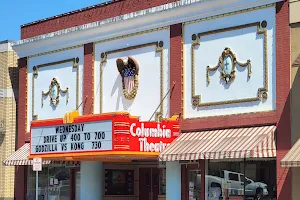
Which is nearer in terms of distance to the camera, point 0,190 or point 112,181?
point 112,181

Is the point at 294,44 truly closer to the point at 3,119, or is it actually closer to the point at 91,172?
the point at 91,172

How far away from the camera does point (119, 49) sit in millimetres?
27734

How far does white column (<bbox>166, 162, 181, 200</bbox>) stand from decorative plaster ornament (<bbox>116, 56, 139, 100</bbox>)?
350 cm

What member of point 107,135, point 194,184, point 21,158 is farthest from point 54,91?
point 194,184

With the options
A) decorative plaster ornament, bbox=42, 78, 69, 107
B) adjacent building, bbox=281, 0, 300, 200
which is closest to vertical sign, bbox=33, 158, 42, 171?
decorative plaster ornament, bbox=42, 78, 69, 107

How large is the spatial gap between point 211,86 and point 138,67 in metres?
3.97

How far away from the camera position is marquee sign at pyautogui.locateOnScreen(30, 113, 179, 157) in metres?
23.5

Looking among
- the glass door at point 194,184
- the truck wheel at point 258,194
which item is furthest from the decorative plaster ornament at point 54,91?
the truck wheel at point 258,194

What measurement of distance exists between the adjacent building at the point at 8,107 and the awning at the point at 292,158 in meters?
17.0

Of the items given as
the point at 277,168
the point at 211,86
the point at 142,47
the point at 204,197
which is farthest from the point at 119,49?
the point at 277,168

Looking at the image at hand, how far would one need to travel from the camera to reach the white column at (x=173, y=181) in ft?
82.3

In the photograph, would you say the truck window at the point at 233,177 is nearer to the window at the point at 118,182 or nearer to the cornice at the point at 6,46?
the window at the point at 118,182

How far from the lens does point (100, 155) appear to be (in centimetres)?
2419

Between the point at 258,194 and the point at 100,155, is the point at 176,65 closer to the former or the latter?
the point at 100,155
